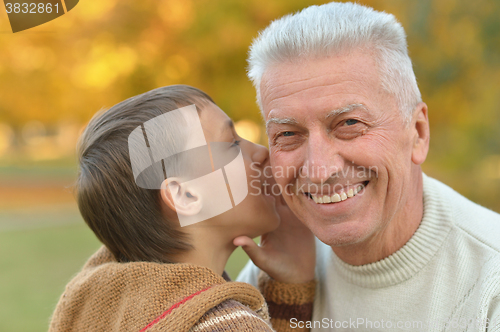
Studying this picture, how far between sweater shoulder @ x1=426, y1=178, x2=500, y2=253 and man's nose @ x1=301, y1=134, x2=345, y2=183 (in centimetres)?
66

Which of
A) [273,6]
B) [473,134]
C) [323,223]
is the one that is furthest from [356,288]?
[273,6]

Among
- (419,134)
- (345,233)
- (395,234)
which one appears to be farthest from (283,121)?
(395,234)

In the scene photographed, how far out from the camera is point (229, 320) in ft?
5.51

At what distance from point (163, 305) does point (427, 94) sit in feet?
24.6

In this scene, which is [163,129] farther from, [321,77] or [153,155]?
[321,77]

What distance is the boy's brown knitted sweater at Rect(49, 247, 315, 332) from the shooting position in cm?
168

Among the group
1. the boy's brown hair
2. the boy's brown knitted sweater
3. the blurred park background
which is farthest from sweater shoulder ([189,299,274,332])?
the blurred park background

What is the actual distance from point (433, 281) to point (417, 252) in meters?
0.14

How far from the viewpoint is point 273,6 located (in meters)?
8.58

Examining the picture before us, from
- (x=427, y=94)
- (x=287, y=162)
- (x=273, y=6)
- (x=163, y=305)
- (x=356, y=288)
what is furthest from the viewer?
(x=273, y=6)

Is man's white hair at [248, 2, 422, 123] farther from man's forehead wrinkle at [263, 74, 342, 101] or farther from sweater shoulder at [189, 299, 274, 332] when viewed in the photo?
sweater shoulder at [189, 299, 274, 332]

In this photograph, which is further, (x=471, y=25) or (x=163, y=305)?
(x=471, y=25)

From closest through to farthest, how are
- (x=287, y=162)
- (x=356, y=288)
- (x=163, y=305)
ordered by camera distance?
1. (x=163, y=305)
2. (x=287, y=162)
3. (x=356, y=288)

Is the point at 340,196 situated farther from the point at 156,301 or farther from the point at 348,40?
the point at 156,301
